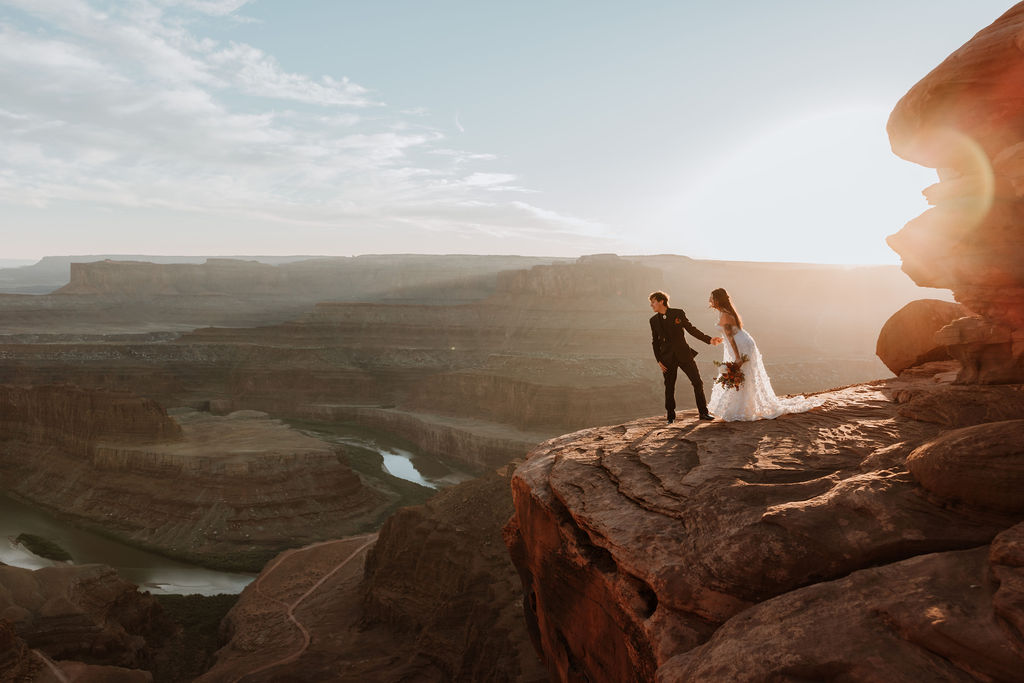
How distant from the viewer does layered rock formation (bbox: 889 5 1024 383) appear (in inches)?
352

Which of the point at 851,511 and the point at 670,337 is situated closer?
the point at 851,511

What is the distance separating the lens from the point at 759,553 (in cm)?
650

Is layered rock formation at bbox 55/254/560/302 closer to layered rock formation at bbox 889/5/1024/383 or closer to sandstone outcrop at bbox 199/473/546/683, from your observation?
sandstone outcrop at bbox 199/473/546/683

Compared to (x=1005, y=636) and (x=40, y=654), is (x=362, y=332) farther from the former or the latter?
(x=1005, y=636)

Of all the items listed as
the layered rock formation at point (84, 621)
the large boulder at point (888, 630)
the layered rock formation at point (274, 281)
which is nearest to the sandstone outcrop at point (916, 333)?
the large boulder at point (888, 630)

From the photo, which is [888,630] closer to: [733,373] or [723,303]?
[733,373]

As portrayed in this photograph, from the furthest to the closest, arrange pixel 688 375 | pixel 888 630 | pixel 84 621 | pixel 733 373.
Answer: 1. pixel 84 621
2. pixel 688 375
3. pixel 733 373
4. pixel 888 630

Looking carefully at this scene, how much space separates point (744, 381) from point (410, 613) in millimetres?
15931

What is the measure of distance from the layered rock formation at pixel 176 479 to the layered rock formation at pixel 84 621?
8.51 m

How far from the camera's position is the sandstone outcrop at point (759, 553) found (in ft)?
17.5

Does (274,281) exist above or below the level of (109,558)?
above

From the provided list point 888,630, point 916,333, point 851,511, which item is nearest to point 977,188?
point 851,511

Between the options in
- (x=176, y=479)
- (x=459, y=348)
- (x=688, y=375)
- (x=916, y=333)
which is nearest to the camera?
(x=688, y=375)

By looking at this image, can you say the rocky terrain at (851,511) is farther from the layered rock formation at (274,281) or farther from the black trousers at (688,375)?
the layered rock formation at (274,281)
